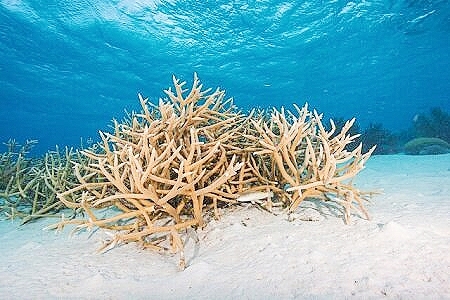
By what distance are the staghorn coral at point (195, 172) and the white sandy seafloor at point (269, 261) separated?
176mm

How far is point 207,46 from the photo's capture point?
24.1 meters

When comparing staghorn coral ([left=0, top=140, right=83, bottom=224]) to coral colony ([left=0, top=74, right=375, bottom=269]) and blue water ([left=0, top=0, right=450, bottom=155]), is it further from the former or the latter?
blue water ([left=0, top=0, right=450, bottom=155])

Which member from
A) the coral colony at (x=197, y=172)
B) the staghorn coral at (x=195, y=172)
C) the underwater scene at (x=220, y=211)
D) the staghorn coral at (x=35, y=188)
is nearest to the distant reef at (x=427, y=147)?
the underwater scene at (x=220, y=211)

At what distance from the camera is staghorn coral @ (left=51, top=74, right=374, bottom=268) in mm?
2684

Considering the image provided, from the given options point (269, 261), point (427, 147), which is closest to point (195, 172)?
point (269, 261)

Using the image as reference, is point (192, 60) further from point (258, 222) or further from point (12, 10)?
point (258, 222)

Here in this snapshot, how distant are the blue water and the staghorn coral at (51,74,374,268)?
1656cm

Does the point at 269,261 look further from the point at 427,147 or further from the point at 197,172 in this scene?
the point at 427,147

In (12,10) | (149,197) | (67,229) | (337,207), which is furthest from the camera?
(12,10)

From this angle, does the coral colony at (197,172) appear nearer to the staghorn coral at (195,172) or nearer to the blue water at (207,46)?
the staghorn coral at (195,172)

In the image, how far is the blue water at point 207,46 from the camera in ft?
61.8

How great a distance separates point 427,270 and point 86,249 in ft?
9.22

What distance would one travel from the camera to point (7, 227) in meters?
4.00

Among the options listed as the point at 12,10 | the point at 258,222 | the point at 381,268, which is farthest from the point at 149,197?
the point at 12,10
